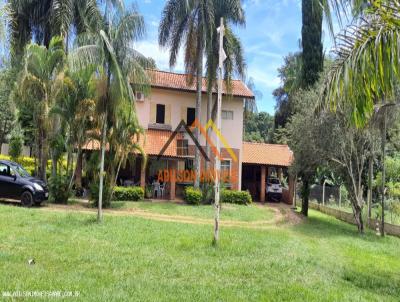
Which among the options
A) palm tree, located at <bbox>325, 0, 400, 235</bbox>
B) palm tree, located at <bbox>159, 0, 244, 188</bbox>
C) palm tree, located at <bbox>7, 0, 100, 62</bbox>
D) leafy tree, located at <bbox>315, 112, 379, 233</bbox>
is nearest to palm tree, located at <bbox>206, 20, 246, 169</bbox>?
palm tree, located at <bbox>159, 0, 244, 188</bbox>

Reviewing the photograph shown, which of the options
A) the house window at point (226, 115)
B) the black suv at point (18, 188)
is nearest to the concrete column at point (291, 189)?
the house window at point (226, 115)

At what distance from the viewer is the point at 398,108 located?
14656 millimetres

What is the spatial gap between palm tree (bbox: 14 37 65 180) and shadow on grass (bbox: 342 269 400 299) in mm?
13236

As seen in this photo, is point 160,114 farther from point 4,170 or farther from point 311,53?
point 4,170

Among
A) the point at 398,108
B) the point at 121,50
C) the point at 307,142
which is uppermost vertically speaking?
the point at 121,50

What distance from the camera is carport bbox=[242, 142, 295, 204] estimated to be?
2536cm

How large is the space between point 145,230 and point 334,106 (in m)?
7.07

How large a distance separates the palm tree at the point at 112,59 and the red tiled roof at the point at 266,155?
13.7 m

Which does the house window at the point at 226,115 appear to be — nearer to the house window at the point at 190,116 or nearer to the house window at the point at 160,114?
the house window at the point at 190,116

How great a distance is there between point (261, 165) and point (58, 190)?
1328 cm

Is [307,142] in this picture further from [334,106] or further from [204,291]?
[204,291]

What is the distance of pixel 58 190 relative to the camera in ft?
54.9

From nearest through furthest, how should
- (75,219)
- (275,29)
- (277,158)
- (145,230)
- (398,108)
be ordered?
(275,29) → (145,230) → (75,219) → (398,108) → (277,158)

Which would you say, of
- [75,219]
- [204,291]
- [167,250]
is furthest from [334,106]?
[75,219]
